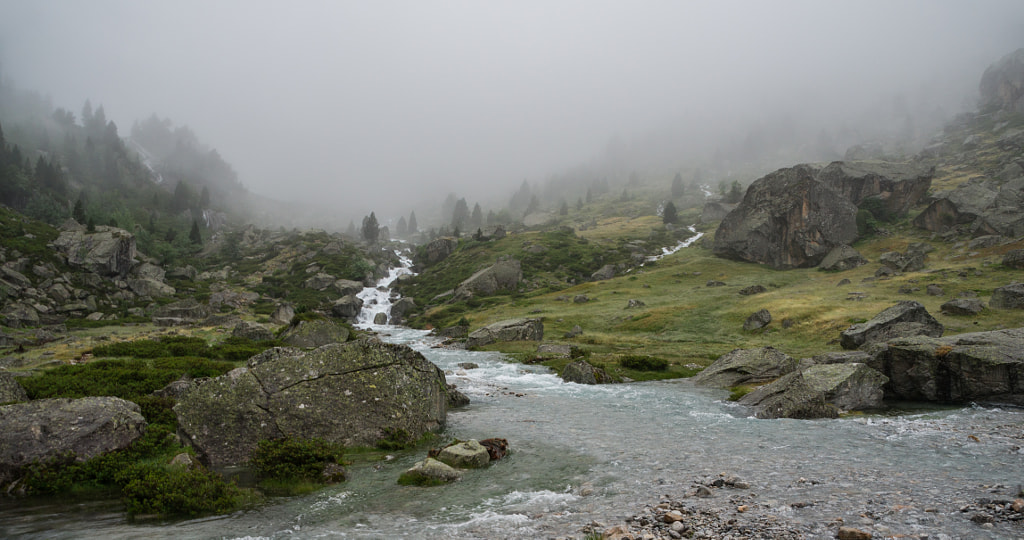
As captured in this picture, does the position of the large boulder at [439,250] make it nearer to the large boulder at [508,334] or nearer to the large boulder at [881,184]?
the large boulder at [508,334]

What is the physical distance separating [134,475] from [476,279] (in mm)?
113264

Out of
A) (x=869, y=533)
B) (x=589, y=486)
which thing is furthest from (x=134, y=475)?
(x=869, y=533)

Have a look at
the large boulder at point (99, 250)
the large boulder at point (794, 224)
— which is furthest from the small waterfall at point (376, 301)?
the large boulder at point (794, 224)

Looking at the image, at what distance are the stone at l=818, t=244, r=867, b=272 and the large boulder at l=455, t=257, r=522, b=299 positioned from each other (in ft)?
248

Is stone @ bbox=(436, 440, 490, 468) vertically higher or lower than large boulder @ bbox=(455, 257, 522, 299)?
lower

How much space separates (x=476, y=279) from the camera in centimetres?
12712

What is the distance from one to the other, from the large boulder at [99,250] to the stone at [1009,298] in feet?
474

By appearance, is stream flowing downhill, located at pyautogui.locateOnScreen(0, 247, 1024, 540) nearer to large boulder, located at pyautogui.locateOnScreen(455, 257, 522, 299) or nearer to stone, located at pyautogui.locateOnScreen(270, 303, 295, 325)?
stone, located at pyautogui.locateOnScreen(270, 303, 295, 325)

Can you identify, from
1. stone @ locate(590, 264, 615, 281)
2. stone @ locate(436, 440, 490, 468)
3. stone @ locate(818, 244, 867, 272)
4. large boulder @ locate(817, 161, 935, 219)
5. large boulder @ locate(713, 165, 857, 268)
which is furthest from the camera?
stone @ locate(590, 264, 615, 281)

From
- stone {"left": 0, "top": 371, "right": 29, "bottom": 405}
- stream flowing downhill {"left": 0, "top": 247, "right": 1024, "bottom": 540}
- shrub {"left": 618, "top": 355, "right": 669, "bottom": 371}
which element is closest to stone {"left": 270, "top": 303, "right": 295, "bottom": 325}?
shrub {"left": 618, "top": 355, "right": 669, "bottom": 371}

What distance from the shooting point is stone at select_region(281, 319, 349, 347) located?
45469 mm

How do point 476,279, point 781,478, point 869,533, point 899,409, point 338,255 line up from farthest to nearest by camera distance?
point 338,255, point 476,279, point 899,409, point 781,478, point 869,533

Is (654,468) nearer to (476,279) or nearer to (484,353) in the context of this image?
(484,353)

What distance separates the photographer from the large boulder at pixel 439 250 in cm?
17850
